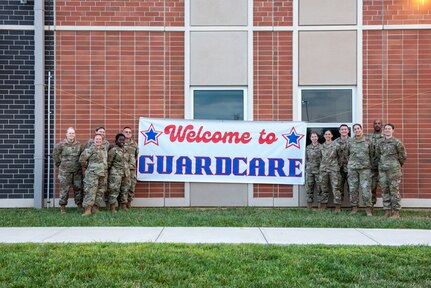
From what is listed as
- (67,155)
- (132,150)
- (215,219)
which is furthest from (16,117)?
(215,219)

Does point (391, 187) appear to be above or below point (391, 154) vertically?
below

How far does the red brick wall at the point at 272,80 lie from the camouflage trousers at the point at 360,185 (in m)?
1.70

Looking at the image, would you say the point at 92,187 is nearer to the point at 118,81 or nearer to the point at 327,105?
the point at 118,81

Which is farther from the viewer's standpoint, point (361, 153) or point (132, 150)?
point (132, 150)

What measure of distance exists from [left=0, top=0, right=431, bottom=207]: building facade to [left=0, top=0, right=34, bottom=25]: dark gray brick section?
31mm

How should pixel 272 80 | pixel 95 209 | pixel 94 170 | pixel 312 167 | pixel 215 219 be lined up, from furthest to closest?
pixel 272 80 < pixel 312 167 < pixel 95 209 < pixel 94 170 < pixel 215 219

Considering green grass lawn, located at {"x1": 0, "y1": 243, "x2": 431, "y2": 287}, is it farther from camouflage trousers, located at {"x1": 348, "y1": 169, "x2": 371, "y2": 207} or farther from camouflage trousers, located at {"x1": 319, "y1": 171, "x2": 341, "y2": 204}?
camouflage trousers, located at {"x1": 319, "y1": 171, "x2": 341, "y2": 204}

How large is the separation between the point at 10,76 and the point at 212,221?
6.68 m

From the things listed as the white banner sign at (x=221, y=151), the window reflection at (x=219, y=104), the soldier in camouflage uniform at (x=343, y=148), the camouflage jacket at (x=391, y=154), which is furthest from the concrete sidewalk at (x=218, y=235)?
the window reflection at (x=219, y=104)

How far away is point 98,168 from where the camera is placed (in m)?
9.89

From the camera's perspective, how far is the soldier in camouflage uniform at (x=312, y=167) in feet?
35.7

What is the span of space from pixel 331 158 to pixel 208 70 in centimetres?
385

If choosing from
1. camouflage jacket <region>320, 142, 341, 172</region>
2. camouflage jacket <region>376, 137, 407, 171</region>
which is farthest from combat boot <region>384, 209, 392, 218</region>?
camouflage jacket <region>320, 142, 341, 172</region>

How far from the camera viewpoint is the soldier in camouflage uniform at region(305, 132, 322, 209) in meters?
10.9
